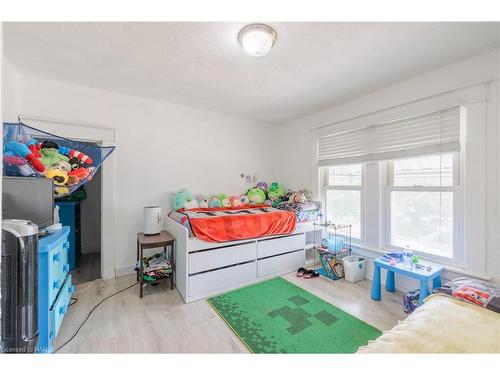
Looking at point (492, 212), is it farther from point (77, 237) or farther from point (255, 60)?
point (77, 237)

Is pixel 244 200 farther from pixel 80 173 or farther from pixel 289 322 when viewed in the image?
pixel 80 173

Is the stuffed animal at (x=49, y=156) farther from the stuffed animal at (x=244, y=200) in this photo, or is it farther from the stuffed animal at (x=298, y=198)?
the stuffed animal at (x=298, y=198)

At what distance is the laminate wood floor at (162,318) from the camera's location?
160 cm

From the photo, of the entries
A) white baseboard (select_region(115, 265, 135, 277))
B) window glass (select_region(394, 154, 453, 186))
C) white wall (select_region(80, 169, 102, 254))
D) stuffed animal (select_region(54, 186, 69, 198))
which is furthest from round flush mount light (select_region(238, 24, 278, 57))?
white wall (select_region(80, 169, 102, 254))

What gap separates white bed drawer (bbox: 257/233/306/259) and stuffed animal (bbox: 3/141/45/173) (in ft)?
7.29

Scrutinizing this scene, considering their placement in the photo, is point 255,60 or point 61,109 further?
point 61,109

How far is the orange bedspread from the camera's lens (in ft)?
7.48

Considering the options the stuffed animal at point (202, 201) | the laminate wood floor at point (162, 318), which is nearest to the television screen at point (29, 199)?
the laminate wood floor at point (162, 318)

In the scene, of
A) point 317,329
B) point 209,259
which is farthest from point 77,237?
point 317,329

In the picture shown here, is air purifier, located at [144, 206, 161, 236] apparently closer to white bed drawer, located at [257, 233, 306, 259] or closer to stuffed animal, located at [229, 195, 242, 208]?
stuffed animal, located at [229, 195, 242, 208]

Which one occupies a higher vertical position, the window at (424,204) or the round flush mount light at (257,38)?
the round flush mount light at (257,38)

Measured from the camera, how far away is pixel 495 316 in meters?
1.30

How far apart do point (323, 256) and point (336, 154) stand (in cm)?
147

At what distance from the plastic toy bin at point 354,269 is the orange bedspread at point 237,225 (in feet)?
2.66
